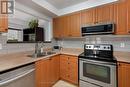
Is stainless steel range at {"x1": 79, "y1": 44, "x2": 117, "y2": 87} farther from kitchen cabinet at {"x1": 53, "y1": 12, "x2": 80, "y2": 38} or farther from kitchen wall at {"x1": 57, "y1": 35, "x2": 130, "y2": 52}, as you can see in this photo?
kitchen cabinet at {"x1": 53, "y1": 12, "x2": 80, "y2": 38}

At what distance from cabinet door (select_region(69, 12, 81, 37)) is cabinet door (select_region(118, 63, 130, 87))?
140cm

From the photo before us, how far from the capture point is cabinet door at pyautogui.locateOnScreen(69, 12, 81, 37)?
2916mm

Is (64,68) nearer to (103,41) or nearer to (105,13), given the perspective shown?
(103,41)

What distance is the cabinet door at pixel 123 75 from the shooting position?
1788 millimetres

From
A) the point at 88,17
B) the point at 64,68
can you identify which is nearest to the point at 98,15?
the point at 88,17

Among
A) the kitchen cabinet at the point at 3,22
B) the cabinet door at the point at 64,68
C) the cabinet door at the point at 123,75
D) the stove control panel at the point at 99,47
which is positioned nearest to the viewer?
the kitchen cabinet at the point at 3,22

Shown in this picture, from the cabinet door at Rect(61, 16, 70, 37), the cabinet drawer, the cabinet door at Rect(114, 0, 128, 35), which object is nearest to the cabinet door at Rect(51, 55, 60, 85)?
the cabinet drawer

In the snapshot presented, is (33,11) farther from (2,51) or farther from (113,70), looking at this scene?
(113,70)

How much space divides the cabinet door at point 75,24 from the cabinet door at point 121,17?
38.9 inches

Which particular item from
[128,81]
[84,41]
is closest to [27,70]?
[128,81]

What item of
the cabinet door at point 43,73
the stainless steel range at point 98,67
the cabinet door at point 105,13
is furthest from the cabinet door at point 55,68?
the cabinet door at point 105,13

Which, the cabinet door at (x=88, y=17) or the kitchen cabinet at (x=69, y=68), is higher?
the cabinet door at (x=88, y=17)

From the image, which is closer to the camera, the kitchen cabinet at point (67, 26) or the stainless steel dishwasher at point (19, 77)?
the stainless steel dishwasher at point (19, 77)

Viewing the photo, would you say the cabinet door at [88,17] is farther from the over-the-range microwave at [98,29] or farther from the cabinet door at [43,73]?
the cabinet door at [43,73]
